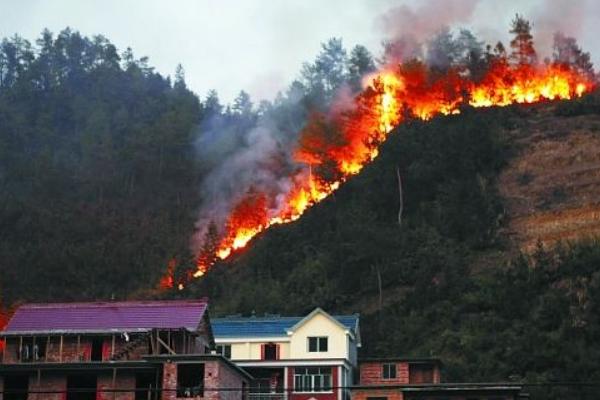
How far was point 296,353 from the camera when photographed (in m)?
75.9

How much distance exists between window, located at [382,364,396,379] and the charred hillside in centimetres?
849

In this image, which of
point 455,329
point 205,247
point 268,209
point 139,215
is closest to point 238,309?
point 455,329

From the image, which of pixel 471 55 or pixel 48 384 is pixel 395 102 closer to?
pixel 471 55

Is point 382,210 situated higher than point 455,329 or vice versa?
point 382,210

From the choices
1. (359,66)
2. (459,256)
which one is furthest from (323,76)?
(459,256)

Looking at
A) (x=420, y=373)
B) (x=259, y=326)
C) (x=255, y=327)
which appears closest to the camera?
(x=420, y=373)

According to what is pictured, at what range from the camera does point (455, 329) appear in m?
91.2

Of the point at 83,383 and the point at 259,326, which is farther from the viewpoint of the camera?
the point at 259,326

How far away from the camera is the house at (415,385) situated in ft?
215

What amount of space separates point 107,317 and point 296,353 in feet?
46.4

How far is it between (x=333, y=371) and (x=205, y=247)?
54142mm

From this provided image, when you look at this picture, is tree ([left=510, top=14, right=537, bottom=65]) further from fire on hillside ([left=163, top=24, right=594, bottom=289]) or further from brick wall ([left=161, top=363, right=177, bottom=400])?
brick wall ([left=161, top=363, right=177, bottom=400])

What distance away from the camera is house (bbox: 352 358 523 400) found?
65625 mm

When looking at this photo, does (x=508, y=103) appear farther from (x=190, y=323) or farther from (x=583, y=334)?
(x=190, y=323)
